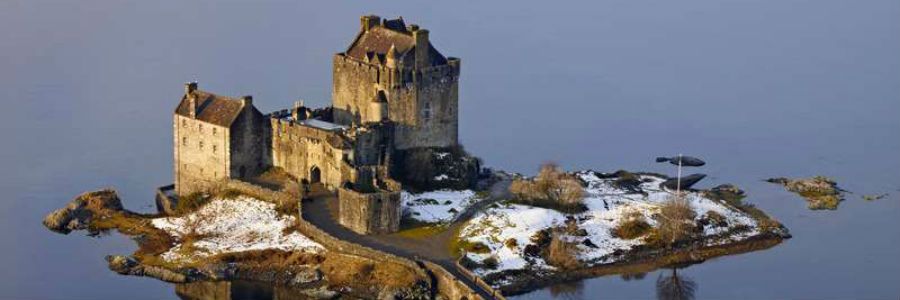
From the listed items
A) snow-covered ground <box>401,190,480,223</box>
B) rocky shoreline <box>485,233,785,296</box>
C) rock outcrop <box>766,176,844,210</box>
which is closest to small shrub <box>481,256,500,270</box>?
rocky shoreline <box>485,233,785,296</box>

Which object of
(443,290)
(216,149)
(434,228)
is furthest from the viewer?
(216,149)

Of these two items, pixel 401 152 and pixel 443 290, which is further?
pixel 401 152

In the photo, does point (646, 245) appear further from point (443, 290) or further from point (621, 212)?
point (443, 290)

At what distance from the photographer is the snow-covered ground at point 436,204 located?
10319cm

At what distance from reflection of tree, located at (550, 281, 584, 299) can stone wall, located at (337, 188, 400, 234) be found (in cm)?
905

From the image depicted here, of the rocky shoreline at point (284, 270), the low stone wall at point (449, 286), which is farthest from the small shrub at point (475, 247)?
the rocky shoreline at point (284, 270)

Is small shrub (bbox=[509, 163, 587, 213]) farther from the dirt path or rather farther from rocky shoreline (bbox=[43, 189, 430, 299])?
rocky shoreline (bbox=[43, 189, 430, 299])

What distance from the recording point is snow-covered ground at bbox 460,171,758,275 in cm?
9931

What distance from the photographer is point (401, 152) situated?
10812 cm

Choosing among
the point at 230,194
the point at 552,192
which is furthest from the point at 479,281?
the point at 230,194

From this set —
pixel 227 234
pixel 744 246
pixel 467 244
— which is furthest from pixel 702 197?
pixel 227 234

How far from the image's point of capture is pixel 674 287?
98.7m

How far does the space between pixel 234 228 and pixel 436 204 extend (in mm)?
10398

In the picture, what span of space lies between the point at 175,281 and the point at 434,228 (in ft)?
43.1
